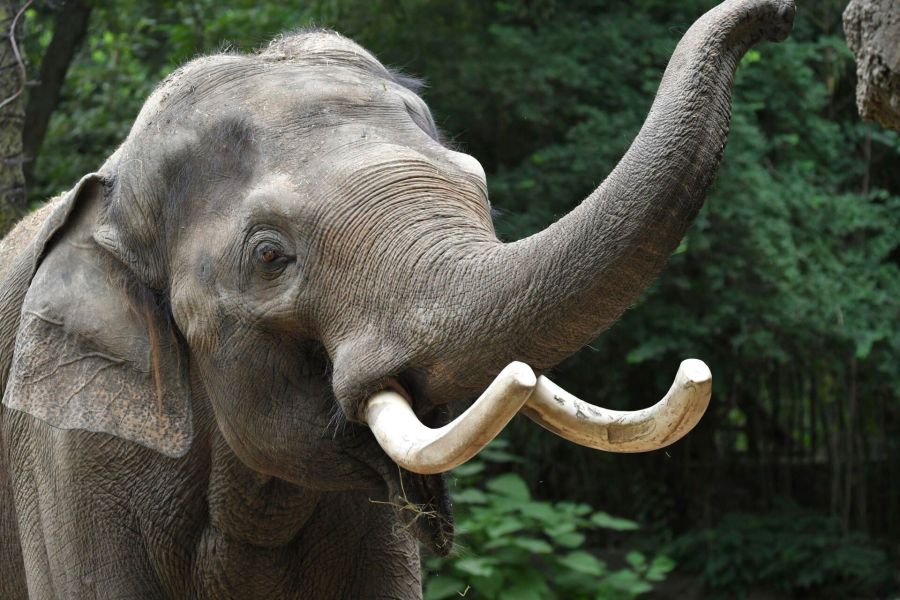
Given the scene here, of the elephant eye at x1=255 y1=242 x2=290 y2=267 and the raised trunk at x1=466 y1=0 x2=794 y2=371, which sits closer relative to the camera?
the raised trunk at x1=466 y1=0 x2=794 y2=371

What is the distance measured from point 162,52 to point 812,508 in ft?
18.0

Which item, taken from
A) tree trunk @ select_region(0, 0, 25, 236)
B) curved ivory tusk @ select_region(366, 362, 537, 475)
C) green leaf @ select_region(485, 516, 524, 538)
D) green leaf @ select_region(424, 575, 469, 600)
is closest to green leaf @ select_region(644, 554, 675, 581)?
green leaf @ select_region(485, 516, 524, 538)

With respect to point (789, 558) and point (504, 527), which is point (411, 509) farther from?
point (789, 558)

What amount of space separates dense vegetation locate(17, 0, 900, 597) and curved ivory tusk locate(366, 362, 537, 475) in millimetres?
4383

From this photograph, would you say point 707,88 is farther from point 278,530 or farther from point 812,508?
point 812,508

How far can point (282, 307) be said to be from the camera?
3010 mm

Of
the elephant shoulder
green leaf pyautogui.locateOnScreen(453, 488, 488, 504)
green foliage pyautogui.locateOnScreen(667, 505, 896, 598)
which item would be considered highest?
the elephant shoulder

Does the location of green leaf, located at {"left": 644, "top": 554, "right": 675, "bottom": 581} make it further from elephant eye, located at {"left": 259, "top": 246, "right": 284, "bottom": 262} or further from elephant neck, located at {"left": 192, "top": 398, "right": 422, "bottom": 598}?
elephant eye, located at {"left": 259, "top": 246, "right": 284, "bottom": 262}

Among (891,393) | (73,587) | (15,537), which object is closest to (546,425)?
(73,587)

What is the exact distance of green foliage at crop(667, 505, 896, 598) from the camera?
8820 millimetres

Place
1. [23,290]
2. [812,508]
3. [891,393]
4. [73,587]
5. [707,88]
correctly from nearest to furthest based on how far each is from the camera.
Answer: [707,88]
[73,587]
[23,290]
[891,393]
[812,508]

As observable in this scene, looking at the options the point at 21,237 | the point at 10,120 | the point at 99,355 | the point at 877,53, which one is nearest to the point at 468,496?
the point at 10,120

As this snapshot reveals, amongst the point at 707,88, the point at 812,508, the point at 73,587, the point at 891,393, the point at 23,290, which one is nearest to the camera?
the point at 707,88

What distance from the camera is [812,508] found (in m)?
9.75
